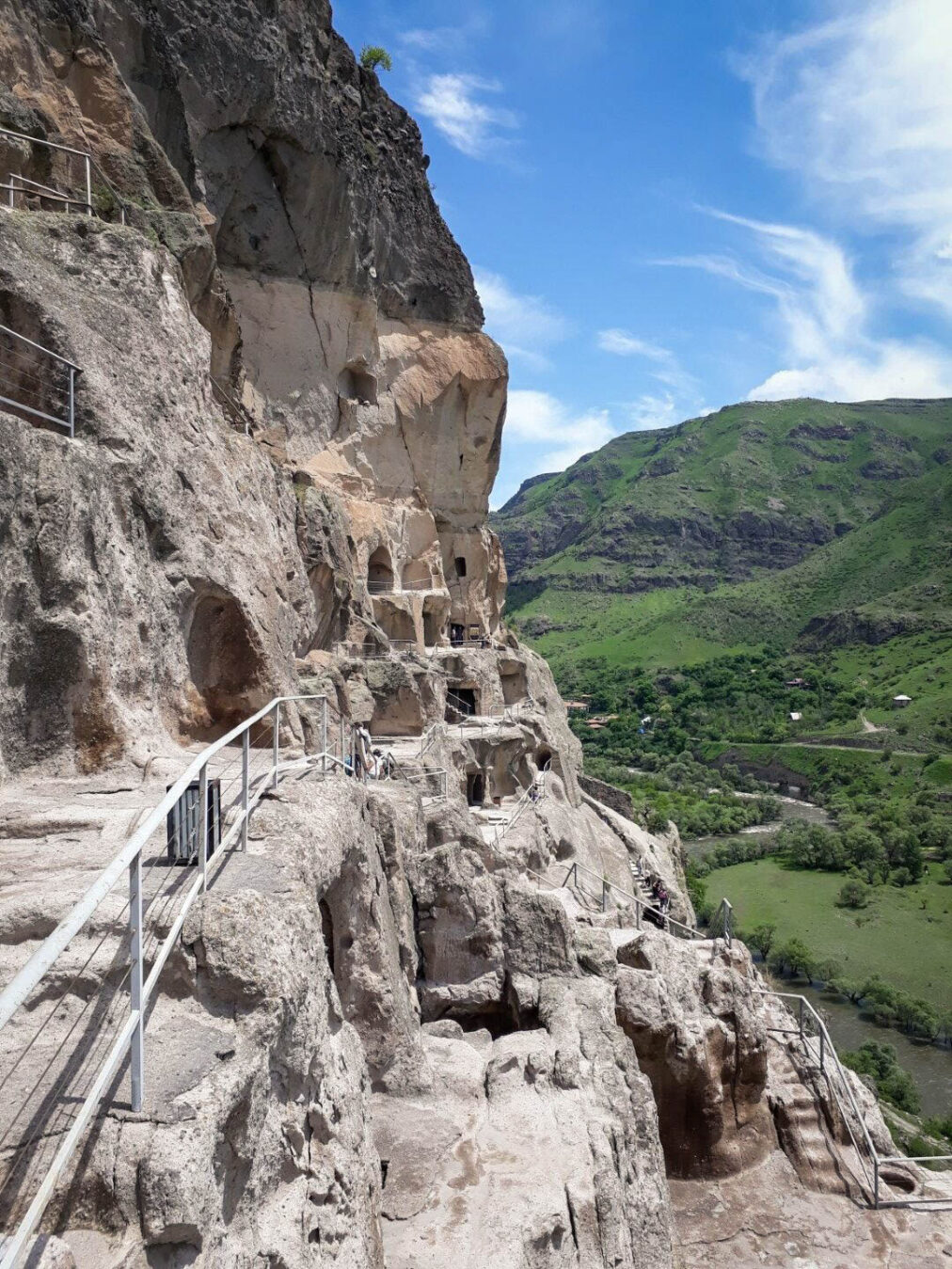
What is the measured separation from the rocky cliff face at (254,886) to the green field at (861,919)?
30.8 metres

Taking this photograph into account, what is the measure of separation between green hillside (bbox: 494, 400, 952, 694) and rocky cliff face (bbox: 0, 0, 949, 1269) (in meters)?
105

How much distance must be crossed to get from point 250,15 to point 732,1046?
28053 millimetres

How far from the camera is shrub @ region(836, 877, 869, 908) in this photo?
2197 inches

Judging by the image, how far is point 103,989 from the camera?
4383 mm

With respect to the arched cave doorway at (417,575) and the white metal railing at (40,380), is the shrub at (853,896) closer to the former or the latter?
the arched cave doorway at (417,575)

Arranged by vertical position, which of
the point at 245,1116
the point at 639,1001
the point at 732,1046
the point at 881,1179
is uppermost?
the point at 245,1116

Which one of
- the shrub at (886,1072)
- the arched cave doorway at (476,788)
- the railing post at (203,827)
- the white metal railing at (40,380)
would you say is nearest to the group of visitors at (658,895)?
the arched cave doorway at (476,788)

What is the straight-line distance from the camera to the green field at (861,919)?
46.6 meters

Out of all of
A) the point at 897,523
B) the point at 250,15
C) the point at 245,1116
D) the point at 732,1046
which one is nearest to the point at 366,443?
the point at 250,15

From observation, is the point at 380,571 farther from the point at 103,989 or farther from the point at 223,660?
the point at 103,989

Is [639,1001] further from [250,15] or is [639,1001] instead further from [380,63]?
[380,63]

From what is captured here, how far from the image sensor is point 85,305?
31.3 ft

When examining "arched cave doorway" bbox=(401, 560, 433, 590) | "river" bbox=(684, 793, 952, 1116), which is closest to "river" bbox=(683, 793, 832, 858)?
"river" bbox=(684, 793, 952, 1116)

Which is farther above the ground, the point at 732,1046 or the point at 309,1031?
the point at 309,1031
